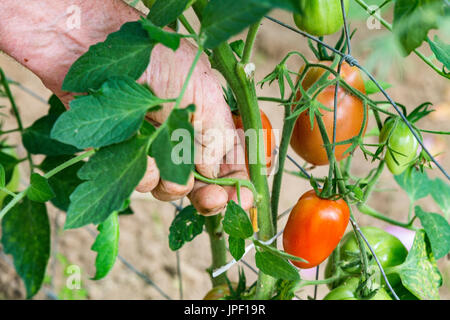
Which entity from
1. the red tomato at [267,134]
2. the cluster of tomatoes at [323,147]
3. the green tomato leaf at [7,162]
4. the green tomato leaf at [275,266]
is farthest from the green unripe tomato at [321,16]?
the green tomato leaf at [7,162]

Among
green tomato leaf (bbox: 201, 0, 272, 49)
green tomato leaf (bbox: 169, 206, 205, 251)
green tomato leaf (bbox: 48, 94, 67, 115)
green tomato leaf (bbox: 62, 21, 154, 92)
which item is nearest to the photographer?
green tomato leaf (bbox: 201, 0, 272, 49)

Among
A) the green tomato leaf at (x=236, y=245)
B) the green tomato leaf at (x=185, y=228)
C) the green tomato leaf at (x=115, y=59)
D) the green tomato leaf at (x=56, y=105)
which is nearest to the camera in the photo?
the green tomato leaf at (x=115, y=59)

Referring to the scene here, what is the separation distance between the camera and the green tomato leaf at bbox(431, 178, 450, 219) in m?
0.74

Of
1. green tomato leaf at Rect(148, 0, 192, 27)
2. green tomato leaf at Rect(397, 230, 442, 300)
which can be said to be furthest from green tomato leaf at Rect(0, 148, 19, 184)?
green tomato leaf at Rect(397, 230, 442, 300)

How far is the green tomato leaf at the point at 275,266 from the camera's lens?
464mm

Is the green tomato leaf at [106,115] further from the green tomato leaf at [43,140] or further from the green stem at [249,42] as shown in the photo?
the green tomato leaf at [43,140]

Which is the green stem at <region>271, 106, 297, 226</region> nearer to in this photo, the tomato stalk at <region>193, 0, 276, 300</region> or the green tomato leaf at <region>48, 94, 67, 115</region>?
the tomato stalk at <region>193, 0, 276, 300</region>

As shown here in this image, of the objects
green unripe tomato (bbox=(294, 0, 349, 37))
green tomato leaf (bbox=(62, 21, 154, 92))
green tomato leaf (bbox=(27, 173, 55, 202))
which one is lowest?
green tomato leaf (bbox=(27, 173, 55, 202))

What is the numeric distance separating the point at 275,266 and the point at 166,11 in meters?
0.26

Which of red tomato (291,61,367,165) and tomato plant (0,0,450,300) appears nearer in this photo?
tomato plant (0,0,450,300)

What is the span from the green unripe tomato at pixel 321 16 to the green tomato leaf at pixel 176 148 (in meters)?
0.20

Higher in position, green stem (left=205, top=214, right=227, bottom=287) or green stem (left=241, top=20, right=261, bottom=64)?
green stem (left=241, top=20, right=261, bottom=64)

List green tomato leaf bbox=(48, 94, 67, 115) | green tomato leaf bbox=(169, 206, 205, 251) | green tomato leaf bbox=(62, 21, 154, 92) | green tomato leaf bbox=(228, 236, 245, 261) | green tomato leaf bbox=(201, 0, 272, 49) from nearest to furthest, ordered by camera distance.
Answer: green tomato leaf bbox=(201, 0, 272, 49)
green tomato leaf bbox=(62, 21, 154, 92)
green tomato leaf bbox=(228, 236, 245, 261)
green tomato leaf bbox=(169, 206, 205, 251)
green tomato leaf bbox=(48, 94, 67, 115)
